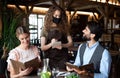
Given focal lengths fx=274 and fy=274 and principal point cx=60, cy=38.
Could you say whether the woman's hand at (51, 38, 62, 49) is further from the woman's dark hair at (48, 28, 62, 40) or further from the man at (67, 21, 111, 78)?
the man at (67, 21, 111, 78)

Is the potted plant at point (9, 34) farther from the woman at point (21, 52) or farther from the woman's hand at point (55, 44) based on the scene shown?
the woman at point (21, 52)

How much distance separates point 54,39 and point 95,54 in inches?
33.5

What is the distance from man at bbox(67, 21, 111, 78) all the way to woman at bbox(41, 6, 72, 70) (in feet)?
1.94

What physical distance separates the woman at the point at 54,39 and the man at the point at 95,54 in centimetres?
59

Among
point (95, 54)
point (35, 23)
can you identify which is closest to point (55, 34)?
point (95, 54)

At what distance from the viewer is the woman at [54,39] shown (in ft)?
11.6

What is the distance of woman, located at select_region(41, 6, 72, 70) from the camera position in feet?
11.6

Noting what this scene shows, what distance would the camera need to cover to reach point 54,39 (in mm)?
3521

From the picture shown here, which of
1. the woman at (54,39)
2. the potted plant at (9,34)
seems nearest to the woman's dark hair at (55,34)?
the woman at (54,39)

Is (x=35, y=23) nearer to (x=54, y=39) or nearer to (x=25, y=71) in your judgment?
(x=54, y=39)

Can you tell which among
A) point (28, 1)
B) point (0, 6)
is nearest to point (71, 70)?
point (0, 6)

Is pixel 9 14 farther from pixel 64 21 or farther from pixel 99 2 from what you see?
pixel 99 2

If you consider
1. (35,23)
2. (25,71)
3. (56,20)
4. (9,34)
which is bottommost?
(35,23)

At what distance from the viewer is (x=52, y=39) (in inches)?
140
